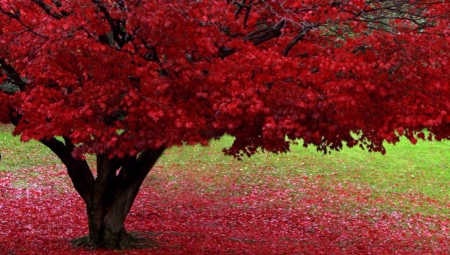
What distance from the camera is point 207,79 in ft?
26.4

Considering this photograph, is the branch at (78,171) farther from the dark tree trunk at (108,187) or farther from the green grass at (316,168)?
the green grass at (316,168)

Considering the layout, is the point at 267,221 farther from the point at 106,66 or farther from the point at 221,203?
the point at 106,66

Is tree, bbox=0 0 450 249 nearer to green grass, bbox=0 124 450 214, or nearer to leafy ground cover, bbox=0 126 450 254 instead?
leafy ground cover, bbox=0 126 450 254

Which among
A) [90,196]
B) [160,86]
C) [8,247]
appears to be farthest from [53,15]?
[8,247]

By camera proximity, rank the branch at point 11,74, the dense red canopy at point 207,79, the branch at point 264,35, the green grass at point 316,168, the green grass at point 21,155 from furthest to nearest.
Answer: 1. the green grass at point 21,155
2. the green grass at point 316,168
3. the branch at point 11,74
4. the branch at point 264,35
5. the dense red canopy at point 207,79

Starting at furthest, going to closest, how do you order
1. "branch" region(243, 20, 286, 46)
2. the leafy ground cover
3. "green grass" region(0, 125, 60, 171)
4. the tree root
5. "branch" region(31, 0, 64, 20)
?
"green grass" region(0, 125, 60, 171) → the leafy ground cover → the tree root → "branch" region(243, 20, 286, 46) → "branch" region(31, 0, 64, 20)

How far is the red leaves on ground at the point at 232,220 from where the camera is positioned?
1288 centimetres

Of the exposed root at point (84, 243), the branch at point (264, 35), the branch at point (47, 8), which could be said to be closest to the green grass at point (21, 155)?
the exposed root at point (84, 243)

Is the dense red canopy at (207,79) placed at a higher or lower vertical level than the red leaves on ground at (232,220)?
higher

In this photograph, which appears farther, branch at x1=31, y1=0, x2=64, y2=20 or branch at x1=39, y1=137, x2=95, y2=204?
branch at x1=39, y1=137, x2=95, y2=204

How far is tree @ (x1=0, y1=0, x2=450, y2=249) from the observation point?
764cm

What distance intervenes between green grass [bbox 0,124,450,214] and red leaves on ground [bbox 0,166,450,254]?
0.73 metres

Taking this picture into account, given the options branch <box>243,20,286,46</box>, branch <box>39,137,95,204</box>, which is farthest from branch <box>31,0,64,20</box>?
branch <box>243,20,286,46</box>

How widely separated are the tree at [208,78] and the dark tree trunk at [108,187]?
86.9 inches
